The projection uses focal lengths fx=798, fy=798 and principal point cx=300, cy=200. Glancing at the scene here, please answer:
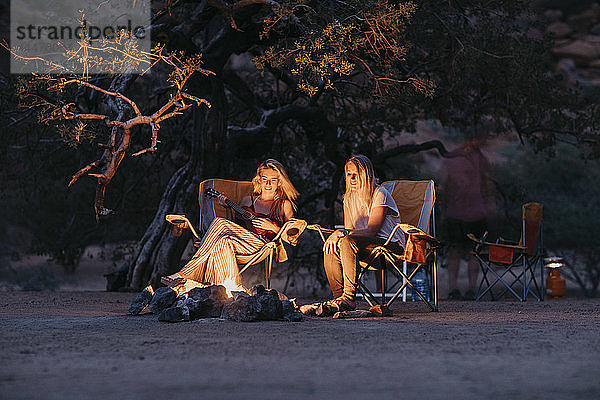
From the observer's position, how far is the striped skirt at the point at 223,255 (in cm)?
457

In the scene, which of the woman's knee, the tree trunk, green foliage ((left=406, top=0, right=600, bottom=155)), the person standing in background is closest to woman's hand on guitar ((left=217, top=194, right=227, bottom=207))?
the woman's knee

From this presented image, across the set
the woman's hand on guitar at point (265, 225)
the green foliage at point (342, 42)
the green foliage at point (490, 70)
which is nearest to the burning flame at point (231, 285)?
the woman's hand on guitar at point (265, 225)

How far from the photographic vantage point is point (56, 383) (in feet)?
6.85

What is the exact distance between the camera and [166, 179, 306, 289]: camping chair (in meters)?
4.62

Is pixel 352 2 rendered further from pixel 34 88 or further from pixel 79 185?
pixel 79 185

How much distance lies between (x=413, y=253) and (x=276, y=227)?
33.3 inches

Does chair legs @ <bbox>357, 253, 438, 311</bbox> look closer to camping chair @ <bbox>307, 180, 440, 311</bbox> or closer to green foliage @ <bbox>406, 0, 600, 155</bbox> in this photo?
camping chair @ <bbox>307, 180, 440, 311</bbox>

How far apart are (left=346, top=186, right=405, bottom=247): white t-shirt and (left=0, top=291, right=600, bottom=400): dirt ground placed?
2.38 ft

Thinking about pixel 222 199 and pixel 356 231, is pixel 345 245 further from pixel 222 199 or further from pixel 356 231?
pixel 222 199

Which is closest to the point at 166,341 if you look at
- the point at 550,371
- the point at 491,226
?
the point at 550,371

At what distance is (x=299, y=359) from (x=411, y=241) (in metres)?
2.36

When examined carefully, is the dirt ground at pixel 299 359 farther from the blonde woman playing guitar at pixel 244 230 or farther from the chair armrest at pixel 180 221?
the chair armrest at pixel 180 221

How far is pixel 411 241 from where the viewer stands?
15.7 feet

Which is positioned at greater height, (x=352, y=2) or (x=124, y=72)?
(x=352, y=2)
